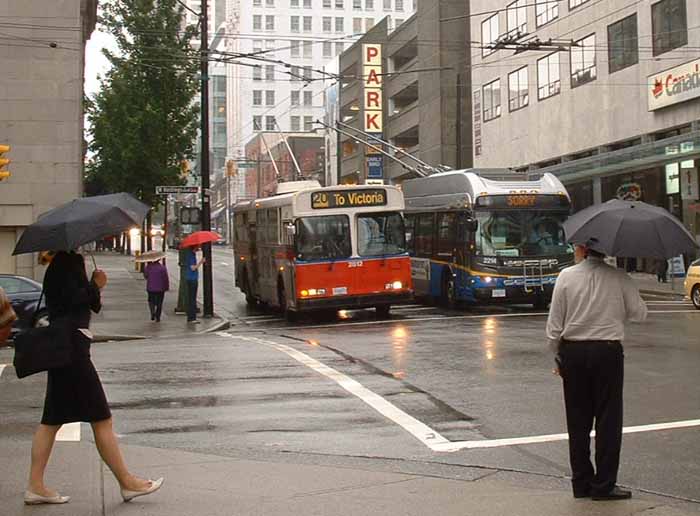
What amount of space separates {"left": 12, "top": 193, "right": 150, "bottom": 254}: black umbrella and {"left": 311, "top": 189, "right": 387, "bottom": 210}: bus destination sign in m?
14.8

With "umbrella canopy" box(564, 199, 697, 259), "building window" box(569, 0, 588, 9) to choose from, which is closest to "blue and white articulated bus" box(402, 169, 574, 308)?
"umbrella canopy" box(564, 199, 697, 259)

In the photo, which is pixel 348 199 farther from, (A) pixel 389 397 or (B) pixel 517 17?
(B) pixel 517 17

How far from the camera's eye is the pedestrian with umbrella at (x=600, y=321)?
602cm

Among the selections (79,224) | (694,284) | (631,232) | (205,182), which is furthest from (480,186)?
(79,224)

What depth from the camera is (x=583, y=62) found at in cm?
3919

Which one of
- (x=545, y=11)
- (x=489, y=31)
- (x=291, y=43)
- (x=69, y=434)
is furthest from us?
(x=291, y=43)

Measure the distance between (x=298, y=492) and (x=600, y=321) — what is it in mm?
2410

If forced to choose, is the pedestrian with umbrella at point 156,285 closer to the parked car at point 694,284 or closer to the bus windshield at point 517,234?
the bus windshield at point 517,234

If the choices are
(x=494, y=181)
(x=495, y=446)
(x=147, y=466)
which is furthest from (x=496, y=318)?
(x=147, y=466)

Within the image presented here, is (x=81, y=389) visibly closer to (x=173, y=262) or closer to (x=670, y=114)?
(x=670, y=114)

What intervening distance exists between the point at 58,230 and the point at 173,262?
49.2 m

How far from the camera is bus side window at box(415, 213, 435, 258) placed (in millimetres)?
25594

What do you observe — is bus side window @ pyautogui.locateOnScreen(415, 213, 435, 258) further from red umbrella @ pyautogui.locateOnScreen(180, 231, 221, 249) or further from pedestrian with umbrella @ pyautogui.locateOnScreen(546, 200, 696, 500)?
pedestrian with umbrella @ pyautogui.locateOnScreen(546, 200, 696, 500)

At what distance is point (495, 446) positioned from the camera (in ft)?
26.3
